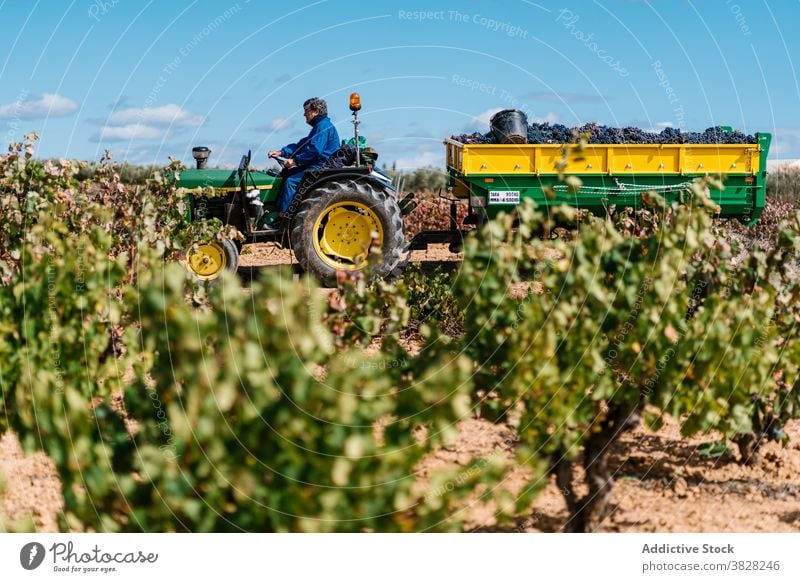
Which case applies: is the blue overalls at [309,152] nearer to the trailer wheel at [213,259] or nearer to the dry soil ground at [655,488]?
the trailer wheel at [213,259]

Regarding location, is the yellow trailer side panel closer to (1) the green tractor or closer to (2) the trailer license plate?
(2) the trailer license plate

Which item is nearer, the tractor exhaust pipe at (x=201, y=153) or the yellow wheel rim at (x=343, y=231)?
the yellow wheel rim at (x=343, y=231)

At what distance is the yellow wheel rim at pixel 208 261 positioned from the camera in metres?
9.93

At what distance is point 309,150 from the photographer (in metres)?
9.48

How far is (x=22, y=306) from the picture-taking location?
4477 millimetres

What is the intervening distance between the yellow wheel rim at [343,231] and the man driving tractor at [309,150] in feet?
1.43

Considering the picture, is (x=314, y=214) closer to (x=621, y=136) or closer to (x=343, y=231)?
(x=343, y=231)

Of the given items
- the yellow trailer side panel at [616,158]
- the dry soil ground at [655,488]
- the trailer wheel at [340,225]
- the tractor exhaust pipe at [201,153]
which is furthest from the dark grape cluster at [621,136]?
the dry soil ground at [655,488]

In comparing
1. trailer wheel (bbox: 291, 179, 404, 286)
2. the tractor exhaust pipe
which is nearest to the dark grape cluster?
trailer wheel (bbox: 291, 179, 404, 286)

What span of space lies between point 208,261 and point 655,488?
6291mm

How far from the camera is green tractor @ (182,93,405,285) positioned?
9.66 metres
